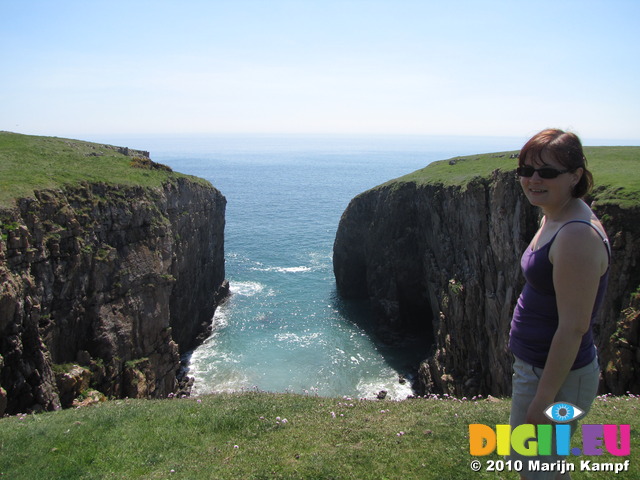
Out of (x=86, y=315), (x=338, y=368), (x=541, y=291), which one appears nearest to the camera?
(x=541, y=291)

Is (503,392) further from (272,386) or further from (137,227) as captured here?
(137,227)

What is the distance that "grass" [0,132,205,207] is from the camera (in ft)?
104

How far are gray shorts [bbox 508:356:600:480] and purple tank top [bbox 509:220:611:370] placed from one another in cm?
10

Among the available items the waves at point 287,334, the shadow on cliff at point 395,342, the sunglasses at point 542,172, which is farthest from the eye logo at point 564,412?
the shadow on cliff at point 395,342

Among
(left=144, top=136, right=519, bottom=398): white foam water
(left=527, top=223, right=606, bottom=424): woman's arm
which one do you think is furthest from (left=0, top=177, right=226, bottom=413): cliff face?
(left=527, top=223, right=606, bottom=424): woman's arm

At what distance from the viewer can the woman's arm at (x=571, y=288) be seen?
5121 mm

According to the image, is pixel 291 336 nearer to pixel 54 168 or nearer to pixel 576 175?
pixel 54 168

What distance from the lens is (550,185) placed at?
5.77 m

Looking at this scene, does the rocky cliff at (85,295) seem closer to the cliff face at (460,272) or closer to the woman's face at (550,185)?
the woman's face at (550,185)

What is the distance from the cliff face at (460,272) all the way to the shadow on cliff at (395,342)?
3.03ft

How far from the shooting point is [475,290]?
40.3m

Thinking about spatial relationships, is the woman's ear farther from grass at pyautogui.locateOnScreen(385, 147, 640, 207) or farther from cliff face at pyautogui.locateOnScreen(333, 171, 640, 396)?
grass at pyautogui.locateOnScreen(385, 147, 640, 207)

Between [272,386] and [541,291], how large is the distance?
44.8 metres

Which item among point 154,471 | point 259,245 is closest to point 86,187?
point 154,471
